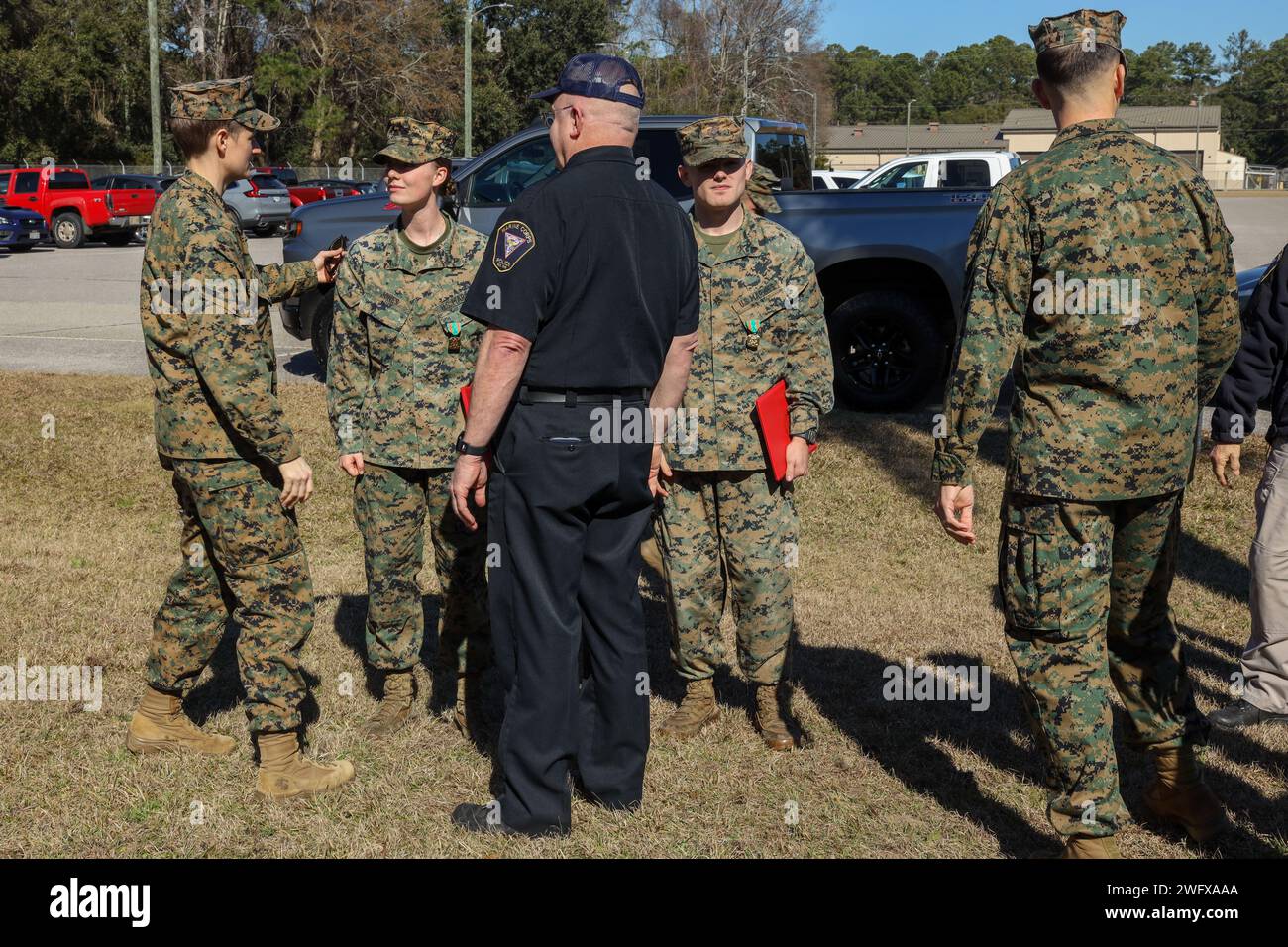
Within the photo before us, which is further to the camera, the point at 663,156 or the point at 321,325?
the point at 321,325

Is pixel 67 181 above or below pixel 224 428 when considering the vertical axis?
above

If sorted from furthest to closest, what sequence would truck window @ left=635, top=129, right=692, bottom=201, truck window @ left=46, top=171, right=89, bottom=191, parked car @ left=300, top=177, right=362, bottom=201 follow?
parked car @ left=300, top=177, right=362, bottom=201, truck window @ left=46, top=171, right=89, bottom=191, truck window @ left=635, top=129, right=692, bottom=201

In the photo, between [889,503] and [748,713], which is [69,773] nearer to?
[748,713]

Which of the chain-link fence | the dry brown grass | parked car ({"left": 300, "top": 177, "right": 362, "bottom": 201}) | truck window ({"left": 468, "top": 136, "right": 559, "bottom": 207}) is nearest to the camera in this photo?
the dry brown grass

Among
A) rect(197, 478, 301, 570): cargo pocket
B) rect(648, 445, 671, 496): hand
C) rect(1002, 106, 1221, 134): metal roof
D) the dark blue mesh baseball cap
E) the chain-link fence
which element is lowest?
rect(197, 478, 301, 570): cargo pocket

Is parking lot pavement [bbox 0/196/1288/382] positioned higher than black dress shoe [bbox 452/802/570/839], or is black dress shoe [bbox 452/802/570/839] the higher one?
parking lot pavement [bbox 0/196/1288/382]

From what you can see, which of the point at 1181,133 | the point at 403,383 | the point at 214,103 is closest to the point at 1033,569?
the point at 403,383

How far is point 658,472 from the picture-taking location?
4184 mm

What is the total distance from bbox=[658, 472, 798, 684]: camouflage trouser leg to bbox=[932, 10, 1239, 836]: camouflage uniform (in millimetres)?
1171

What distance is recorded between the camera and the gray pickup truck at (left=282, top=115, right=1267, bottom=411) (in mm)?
9656

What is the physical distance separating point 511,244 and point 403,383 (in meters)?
1.19

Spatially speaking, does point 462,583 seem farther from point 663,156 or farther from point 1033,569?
point 663,156

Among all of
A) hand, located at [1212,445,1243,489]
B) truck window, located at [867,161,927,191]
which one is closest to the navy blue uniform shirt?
hand, located at [1212,445,1243,489]

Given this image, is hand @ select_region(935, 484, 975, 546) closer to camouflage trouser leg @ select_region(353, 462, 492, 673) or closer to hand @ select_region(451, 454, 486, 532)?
hand @ select_region(451, 454, 486, 532)
